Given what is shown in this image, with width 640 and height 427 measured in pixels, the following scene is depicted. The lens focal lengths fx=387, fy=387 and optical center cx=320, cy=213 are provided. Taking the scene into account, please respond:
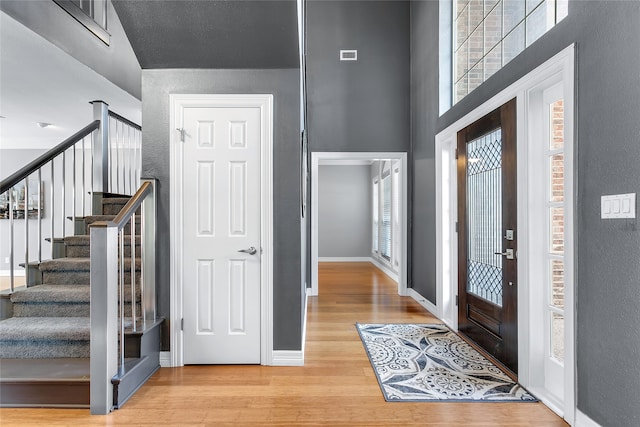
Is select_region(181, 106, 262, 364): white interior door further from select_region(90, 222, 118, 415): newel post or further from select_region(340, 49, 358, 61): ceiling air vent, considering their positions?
select_region(340, 49, 358, 61): ceiling air vent

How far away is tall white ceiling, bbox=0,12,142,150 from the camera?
321cm

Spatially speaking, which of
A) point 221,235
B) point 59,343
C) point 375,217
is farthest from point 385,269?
point 59,343

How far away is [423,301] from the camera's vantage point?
16.2 ft

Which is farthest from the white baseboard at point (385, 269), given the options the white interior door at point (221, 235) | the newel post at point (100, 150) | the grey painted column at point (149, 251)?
the newel post at point (100, 150)

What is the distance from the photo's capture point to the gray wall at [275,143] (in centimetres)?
296

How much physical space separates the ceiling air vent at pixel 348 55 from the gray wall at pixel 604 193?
11.9ft

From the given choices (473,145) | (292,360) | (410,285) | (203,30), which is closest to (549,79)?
(473,145)

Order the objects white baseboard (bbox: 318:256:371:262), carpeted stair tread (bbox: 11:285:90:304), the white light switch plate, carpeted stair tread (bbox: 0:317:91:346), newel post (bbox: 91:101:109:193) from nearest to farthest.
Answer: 1. the white light switch plate
2. carpeted stair tread (bbox: 0:317:91:346)
3. carpeted stair tread (bbox: 11:285:90:304)
4. newel post (bbox: 91:101:109:193)
5. white baseboard (bbox: 318:256:371:262)

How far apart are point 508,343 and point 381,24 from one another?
4656 mm

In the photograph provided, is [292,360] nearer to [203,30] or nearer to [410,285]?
[203,30]

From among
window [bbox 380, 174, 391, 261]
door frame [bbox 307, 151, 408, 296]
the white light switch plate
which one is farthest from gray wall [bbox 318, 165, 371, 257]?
the white light switch plate

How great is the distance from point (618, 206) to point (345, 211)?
25.8ft

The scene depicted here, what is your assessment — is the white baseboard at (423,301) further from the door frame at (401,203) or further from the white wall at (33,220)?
the white wall at (33,220)

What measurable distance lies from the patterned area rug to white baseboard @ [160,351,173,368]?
1549 millimetres
